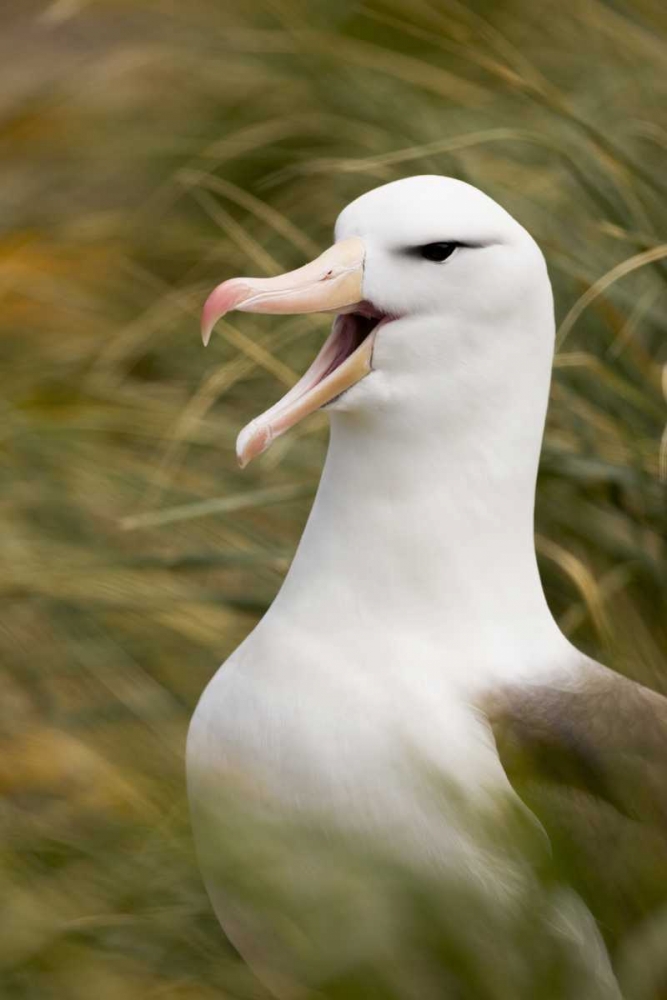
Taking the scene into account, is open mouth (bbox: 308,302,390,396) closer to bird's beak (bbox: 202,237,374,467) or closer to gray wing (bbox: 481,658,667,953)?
bird's beak (bbox: 202,237,374,467)

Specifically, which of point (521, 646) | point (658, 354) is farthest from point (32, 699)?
point (658, 354)

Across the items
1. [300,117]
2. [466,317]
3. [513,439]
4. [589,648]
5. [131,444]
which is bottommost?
[131,444]

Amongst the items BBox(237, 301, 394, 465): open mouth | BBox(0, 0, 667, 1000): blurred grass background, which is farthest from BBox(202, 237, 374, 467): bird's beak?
BBox(0, 0, 667, 1000): blurred grass background

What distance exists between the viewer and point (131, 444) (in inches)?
120

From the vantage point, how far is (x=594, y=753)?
1.94m

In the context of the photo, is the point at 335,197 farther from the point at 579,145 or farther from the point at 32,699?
the point at 32,699

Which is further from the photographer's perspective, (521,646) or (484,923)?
(521,646)

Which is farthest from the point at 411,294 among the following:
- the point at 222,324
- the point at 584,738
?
the point at 222,324

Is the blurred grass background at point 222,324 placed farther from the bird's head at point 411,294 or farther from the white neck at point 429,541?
the bird's head at point 411,294

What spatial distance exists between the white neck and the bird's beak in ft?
0.23

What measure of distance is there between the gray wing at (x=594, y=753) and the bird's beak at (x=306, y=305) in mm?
386

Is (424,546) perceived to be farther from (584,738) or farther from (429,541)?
(584,738)

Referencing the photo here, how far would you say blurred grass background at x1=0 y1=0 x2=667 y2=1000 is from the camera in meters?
2.39

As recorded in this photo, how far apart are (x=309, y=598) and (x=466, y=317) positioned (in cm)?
38
